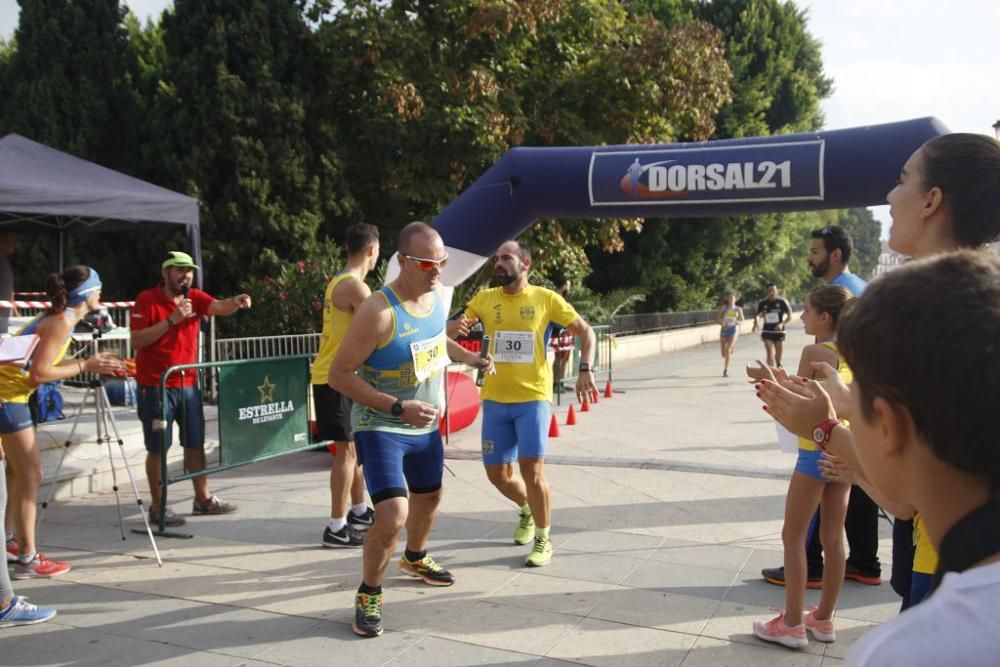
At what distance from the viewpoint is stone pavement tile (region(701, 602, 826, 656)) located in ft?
14.0

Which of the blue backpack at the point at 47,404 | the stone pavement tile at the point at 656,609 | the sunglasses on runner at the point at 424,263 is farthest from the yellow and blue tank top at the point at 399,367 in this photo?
the blue backpack at the point at 47,404

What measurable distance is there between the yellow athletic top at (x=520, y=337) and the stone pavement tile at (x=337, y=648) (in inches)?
73.0

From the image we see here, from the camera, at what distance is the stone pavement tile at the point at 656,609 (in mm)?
4523

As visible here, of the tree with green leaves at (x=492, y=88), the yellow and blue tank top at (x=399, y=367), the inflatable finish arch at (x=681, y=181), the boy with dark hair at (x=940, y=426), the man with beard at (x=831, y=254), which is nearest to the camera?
the boy with dark hair at (x=940, y=426)

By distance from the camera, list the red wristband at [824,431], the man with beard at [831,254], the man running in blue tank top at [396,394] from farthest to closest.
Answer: the man with beard at [831,254], the man running in blue tank top at [396,394], the red wristband at [824,431]

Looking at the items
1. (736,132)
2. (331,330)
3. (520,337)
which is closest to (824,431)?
(520,337)

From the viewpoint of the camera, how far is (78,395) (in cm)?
1171

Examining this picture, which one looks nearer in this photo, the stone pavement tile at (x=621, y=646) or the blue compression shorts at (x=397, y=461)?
the stone pavement tile at (x=621, y=646)

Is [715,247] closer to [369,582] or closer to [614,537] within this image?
[614,537]

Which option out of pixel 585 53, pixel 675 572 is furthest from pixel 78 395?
pixel 585 53

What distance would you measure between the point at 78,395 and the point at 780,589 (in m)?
10.0

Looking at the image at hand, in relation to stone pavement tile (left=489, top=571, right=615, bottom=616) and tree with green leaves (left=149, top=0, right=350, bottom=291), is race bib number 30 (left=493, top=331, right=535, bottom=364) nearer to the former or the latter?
stone pavement tile (left=489, top=571, right=615, bottom=616)

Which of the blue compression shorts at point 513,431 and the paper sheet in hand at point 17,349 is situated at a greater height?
the paper sheet in hand at point 17,349

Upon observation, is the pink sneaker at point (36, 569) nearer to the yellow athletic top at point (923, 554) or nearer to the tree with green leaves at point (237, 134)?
the yellow athletic top at point (923, 554)
